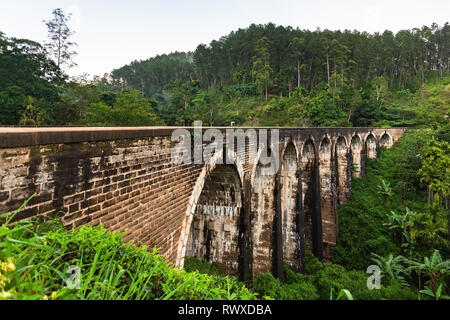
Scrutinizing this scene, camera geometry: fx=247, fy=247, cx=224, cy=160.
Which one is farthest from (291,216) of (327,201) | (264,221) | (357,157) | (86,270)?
(357,157)

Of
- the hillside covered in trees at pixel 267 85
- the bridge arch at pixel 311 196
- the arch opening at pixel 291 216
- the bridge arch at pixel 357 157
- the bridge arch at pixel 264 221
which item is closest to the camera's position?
the bridge arch at pixel 264 221

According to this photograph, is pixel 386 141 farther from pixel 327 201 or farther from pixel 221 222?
pixel 221 222

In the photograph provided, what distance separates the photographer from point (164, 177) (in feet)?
12.8

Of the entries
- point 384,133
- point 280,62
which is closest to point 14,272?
point 384,133

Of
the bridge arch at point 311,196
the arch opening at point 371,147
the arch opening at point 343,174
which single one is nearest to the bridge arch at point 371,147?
the arch opening at point 371,147

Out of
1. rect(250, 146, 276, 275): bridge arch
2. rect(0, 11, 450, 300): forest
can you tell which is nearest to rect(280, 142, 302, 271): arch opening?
rect(0, 11, 450, 300): forest

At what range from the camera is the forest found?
1.59 m

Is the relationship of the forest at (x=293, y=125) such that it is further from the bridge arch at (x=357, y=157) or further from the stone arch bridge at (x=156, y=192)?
the bridge arch at (x=357, y=157)

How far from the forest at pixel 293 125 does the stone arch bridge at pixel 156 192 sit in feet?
1.08

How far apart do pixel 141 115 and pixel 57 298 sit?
611 inches

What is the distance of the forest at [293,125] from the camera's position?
1586 mm

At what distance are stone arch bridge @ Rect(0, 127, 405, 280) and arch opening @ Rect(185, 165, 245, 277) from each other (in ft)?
0.10
